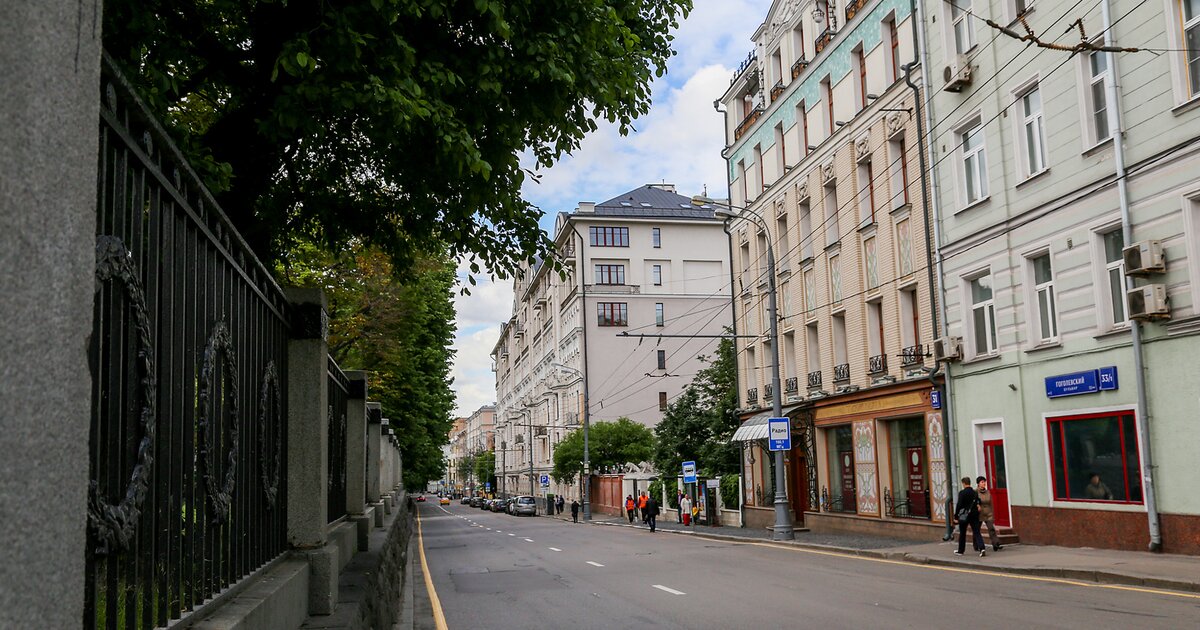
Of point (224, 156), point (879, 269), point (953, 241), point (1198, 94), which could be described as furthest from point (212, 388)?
point (879, 269)

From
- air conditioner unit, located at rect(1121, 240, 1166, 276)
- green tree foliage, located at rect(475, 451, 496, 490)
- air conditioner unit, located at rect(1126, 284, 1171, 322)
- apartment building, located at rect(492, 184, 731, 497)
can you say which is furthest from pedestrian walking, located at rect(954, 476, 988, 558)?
green tree foliage, located at rect(475, 451, 496, 490)

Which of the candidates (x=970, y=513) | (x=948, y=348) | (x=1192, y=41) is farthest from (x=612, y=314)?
(x=1192, y=41)

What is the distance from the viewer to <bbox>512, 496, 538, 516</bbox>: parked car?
74.4 meters

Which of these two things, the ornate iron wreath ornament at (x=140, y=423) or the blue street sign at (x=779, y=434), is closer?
the ornate iron wreath ornament at (x=140, y=423)

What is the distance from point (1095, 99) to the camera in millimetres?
19734

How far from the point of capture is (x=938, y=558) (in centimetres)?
2003

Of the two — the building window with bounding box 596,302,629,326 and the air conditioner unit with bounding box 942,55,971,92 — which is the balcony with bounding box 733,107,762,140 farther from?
the building window with bounding box 596,302,629,326

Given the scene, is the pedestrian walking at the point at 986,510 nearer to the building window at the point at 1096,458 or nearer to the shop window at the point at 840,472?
the building window at the point at 1096,458

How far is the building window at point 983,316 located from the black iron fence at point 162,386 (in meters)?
21.2

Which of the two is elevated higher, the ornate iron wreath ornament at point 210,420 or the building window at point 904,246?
the building window at point 904,246

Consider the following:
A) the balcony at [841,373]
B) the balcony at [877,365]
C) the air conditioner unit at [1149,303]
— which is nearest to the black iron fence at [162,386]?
the air conditioner unit at [1149,303]

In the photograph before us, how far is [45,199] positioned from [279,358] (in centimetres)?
503

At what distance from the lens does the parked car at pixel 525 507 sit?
74.4m

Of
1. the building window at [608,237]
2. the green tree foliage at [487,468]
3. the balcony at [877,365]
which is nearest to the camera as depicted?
the balcony at [877,365]
